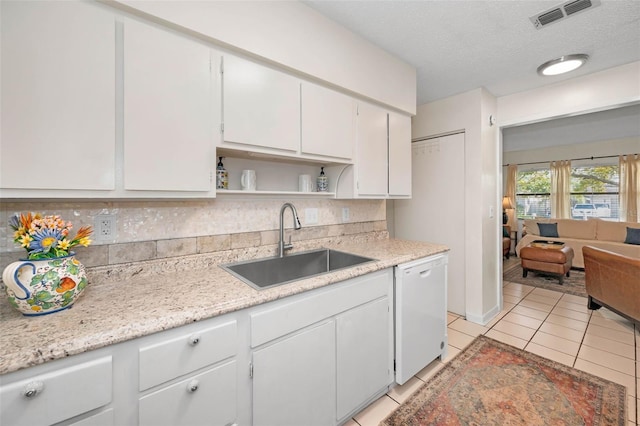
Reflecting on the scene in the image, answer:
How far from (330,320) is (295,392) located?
36cm

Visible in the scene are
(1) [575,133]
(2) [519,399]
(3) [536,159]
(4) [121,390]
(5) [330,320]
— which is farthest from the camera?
(3) [536,159]

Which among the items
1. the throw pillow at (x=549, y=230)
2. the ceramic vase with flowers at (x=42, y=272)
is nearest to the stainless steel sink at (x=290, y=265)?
the ceramic vase with flowers at (x=42, y=272)

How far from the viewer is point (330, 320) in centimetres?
138

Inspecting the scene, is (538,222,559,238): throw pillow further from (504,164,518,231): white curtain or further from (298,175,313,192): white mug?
(298,175,313,192): white mug

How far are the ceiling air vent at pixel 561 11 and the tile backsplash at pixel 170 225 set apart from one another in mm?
1945

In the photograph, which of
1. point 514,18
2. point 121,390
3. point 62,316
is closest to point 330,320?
point 121,390

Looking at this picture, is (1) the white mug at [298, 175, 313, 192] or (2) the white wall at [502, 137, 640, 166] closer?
(1) the white mug at [298, 175, 313, 192]

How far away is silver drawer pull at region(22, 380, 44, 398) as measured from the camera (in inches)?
28.0

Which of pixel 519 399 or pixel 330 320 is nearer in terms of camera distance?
pixel 330 320

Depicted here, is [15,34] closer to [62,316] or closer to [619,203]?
[62,316]

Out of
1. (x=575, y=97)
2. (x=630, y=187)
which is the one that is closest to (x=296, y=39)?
(x=575, y=97)

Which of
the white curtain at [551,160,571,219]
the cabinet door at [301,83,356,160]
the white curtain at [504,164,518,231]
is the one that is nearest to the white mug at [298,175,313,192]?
the cabinet door at [301,83,356,160]

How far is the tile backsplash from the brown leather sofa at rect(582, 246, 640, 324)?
295 cm

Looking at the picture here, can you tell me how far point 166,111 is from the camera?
47.7 inches
